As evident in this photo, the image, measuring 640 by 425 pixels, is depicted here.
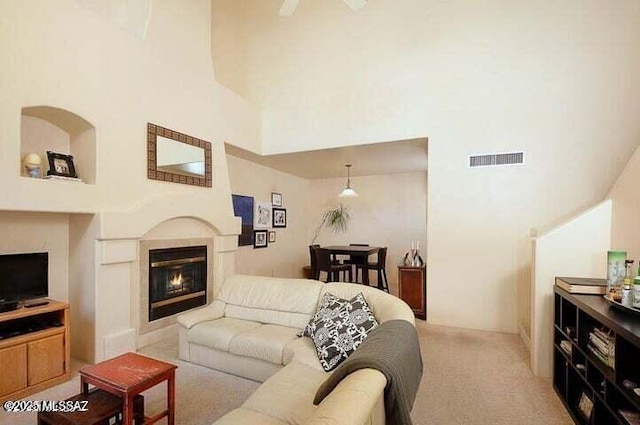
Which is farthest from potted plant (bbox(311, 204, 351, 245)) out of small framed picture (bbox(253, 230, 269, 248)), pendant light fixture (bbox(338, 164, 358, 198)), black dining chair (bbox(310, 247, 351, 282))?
small framed picture (bbox(253, 230, 269, 248))

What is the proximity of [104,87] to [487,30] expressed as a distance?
4.41 meters

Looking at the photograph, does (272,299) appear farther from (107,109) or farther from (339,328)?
(107,109)

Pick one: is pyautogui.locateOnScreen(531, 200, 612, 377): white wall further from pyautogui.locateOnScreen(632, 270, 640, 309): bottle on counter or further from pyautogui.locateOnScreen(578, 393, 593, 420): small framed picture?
pyautogui.locateOnScreen(632, 270, 640, 309): bottle on counter

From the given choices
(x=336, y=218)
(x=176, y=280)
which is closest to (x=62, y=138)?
(x=176, y=280)

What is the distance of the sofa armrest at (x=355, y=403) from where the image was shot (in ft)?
3.44

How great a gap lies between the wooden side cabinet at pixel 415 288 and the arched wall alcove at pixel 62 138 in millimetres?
3866

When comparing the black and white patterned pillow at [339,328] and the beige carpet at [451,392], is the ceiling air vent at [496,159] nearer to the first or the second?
the beige carpet at [451,392]

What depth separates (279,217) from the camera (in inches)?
265

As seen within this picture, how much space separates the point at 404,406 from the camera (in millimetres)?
1422

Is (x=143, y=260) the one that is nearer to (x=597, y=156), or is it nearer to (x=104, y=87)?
(x=104, y=87)

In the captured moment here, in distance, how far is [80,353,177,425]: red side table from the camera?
1782mm

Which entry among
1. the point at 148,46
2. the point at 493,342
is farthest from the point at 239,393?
the point at 148,46

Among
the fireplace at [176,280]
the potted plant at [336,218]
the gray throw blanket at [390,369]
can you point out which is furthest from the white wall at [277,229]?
the gray throw blanket at [390,369]

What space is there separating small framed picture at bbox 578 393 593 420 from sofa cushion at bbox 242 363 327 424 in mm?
1660
